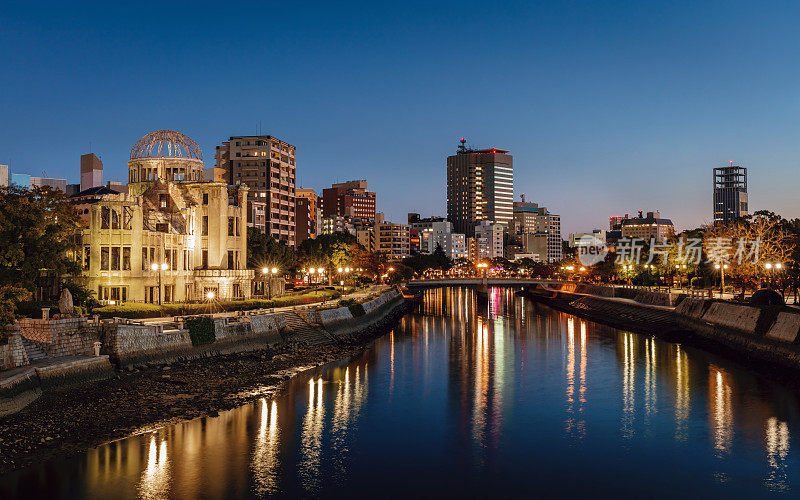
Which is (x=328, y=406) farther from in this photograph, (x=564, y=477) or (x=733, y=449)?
(x=733, y=449)

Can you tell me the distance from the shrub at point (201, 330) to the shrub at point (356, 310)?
1125 inches

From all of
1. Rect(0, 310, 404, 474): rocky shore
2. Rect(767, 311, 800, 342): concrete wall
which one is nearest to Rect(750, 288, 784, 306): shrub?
Rect(767, 311, 800, 342): concrete wall

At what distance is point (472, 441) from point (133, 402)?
19004 millimetres

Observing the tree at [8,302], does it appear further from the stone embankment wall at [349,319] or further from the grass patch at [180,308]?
the stone embankment wall at [349,319]

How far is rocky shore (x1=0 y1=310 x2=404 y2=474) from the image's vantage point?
27188mm

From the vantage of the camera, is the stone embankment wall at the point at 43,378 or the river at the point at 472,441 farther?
the stone embankment wall at the point at 43,378

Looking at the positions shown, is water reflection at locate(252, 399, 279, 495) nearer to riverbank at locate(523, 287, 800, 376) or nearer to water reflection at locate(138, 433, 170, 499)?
water reflection at locate(138, 433, 170, 499)

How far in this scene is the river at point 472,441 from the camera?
25.2 m

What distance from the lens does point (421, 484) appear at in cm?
2605

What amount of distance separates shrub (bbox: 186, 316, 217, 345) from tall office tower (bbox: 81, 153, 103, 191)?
140596 millimetres

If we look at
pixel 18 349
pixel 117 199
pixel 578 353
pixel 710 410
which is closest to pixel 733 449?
pixel 710 410

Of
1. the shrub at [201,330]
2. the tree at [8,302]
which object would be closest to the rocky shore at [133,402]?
the shrub at [201,330]

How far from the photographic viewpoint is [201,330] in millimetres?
46188

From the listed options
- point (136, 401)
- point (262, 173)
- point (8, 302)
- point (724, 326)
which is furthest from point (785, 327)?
point (262, 173)
